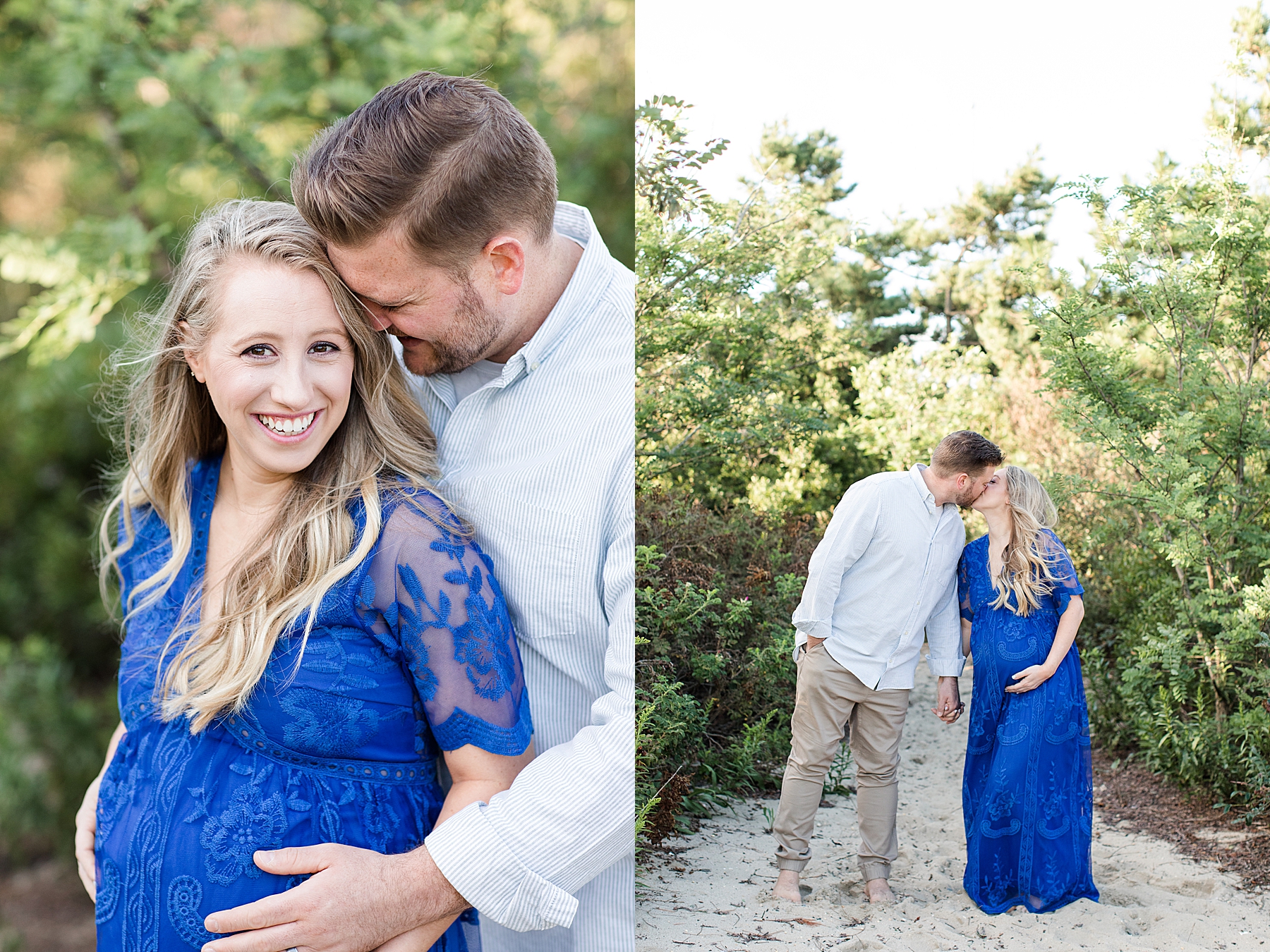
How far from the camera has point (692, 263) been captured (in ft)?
6.53

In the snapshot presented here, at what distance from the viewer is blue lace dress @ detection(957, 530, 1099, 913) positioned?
175cm

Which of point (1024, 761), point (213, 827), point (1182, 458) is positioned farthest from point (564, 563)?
point (1182, 458)

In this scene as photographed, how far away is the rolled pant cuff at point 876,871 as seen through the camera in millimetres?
1842

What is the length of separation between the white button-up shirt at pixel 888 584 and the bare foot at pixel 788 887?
0.43m

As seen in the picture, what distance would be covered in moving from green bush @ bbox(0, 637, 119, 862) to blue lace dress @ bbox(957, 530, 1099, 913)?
2656 millimetres

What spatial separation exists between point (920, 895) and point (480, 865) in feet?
3.08

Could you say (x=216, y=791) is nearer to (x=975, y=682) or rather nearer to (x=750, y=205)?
(x=975, y=682)

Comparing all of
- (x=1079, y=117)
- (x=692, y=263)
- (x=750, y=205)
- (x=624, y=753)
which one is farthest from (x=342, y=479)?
(x=1079, y=117)

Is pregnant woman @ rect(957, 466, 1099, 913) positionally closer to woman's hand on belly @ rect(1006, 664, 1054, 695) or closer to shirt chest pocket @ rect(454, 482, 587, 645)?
woman's hand on belly @ rect(1006, 664, 1054, 695)

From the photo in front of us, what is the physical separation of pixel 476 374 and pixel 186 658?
657mm

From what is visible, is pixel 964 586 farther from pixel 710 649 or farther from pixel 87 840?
pixel 87 840

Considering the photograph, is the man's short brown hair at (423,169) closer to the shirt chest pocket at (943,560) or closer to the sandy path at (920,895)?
the shirt chest pocket at (943,560)

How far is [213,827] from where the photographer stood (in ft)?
4.52

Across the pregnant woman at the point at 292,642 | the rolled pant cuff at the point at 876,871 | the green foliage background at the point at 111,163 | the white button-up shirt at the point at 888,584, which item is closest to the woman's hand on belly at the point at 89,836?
the pregnant woman at the point at 292,642
